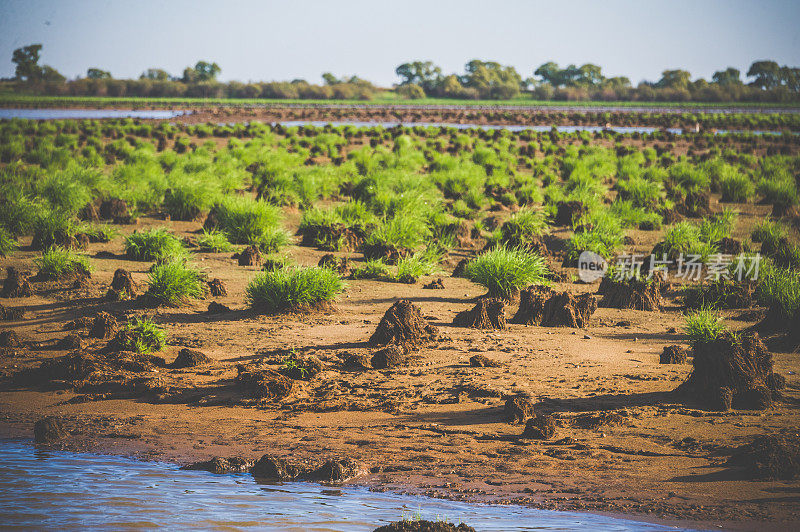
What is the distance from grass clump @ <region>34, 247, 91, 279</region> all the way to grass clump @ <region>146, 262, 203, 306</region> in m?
1.44

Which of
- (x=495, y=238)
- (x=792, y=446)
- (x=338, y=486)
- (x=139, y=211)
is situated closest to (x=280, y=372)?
(x=338, y=486)

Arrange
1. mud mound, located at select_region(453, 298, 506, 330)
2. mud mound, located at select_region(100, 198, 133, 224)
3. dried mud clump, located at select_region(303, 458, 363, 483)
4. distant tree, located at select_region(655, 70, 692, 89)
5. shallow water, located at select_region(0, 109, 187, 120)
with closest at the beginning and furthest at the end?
dried mud clump, located at select_region(303, 458, 363, 483) < mud mound, located at select_region(453, 298, 506, 330) < mud mound, located at select_region(100, 198, 133, 224) < shallow water, located at select_region(0, 109, 187, 120) < distant tree, located at select_region(655, 70, 692, 89)

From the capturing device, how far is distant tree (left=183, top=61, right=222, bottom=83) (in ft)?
514

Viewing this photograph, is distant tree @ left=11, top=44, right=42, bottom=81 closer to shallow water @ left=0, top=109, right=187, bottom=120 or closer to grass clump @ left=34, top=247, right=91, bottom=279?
shallow water @ left=0, top=109, right=187, bottom=120

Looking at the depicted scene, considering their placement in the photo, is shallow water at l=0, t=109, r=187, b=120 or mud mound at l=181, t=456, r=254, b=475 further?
shallow water at l=0, t=109, r=187, b=120

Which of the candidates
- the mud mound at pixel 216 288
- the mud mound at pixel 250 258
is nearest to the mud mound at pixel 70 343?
the mud mound at pixel 216 288

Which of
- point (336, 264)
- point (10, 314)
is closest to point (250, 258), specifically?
point (336, 264)

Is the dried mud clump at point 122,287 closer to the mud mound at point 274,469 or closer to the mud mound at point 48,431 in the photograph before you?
the mud mound at point 48,431

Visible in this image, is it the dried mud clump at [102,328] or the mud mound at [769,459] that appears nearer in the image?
the mud mound at [769,459]

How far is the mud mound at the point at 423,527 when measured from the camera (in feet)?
12.6

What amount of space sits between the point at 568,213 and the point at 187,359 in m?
10.3

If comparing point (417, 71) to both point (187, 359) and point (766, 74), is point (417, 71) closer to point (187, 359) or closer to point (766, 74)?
point (766, 74)

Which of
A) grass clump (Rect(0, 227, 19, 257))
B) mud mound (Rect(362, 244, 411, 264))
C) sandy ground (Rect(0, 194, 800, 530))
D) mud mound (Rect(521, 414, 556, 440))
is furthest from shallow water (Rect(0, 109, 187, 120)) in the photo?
mud mound (Rect(521, 414, 556, 440))

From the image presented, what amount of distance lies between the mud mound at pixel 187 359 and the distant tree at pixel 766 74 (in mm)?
156699
